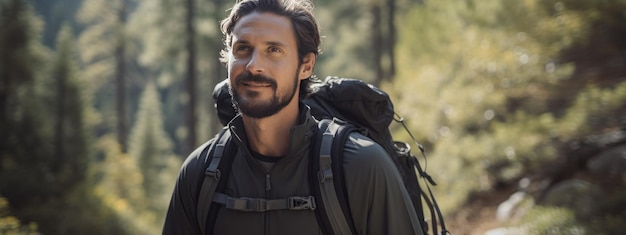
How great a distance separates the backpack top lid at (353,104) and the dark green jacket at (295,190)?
0.34 m

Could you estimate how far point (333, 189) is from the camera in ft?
5.81

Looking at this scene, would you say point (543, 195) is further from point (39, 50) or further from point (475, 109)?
point (39, 50)

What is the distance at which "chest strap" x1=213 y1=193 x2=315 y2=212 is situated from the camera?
177 cm

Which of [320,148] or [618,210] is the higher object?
[320,148]

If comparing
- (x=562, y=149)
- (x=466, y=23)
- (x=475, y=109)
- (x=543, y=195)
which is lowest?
(x=543, y=195)

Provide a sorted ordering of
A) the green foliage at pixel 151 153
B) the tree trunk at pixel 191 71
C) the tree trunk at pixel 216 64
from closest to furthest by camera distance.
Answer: the tree trunk at pixel 191 71, the tree trunk at pixel 216 64, the green foliage at pixel 151 153

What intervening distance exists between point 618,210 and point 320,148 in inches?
200

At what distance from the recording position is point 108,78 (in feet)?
93.8

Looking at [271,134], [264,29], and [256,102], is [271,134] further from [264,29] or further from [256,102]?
[264,29]

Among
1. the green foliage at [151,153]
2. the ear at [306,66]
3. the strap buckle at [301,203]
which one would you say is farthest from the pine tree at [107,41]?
the strap buckle at [301,203]

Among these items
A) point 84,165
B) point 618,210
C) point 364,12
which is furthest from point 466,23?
point 364,12

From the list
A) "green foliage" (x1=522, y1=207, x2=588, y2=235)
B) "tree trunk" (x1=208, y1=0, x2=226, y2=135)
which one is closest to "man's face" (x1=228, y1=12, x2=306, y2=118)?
"green foliage" (x1=522, y1=207, x2=588, y2=235)

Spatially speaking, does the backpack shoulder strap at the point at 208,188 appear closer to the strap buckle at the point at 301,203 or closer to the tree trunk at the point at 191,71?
the strap buckle at the point at 301,203

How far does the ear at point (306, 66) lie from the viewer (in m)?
2.08
